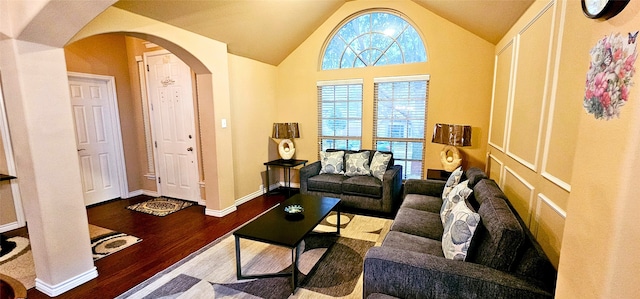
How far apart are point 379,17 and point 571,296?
416cm

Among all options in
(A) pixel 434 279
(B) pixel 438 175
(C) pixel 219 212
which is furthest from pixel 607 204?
(C) pixel 219 212

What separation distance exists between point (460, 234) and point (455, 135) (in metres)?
2.17

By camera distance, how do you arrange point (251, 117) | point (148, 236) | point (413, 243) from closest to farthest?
point (413, 243), point (148, 236), point (251, 117)

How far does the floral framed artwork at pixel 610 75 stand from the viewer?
772mm

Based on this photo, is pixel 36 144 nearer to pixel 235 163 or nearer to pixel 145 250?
pixel 145 250

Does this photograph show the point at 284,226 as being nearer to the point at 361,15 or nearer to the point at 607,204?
the point at 607,204

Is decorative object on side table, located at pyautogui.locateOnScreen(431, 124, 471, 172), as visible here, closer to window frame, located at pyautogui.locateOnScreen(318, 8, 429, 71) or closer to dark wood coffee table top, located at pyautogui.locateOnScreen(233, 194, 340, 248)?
window frame, located at pyautogui.locateOnScreen(318, 8, 429, 71)

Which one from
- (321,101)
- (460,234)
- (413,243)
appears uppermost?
(321,101)

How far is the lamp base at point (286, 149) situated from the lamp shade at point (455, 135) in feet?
7.71

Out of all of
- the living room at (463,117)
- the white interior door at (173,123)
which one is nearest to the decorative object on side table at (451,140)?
the living room at (463,117)

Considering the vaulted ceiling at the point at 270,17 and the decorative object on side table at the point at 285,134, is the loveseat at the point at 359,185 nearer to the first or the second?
the decorative object on side table at the point at 285,134

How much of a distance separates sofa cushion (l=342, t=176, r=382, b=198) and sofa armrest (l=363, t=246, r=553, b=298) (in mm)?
1986

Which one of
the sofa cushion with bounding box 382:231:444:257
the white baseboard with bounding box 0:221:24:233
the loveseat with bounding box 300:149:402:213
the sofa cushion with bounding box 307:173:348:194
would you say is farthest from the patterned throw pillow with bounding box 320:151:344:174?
the white baseboard with bounding box 0:221:24:233

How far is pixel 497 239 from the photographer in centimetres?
138
